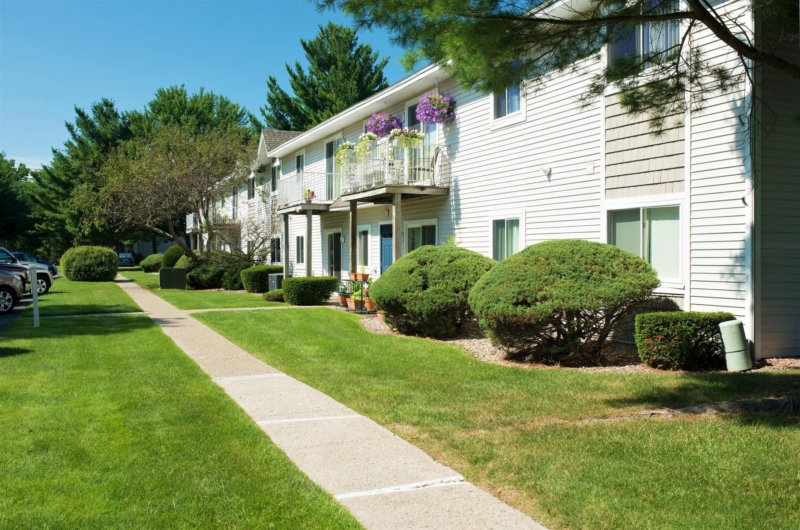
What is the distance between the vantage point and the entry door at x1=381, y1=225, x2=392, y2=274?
67.2 ft

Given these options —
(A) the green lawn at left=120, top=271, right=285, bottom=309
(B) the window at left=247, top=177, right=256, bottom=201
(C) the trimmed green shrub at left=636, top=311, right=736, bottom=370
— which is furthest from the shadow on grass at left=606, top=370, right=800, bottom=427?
(B) the window at left=247, top=177, right=256, bottom=201

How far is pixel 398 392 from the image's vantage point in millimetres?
7961

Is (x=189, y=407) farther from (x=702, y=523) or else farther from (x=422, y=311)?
(x=422, y=311)

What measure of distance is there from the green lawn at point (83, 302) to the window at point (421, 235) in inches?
315

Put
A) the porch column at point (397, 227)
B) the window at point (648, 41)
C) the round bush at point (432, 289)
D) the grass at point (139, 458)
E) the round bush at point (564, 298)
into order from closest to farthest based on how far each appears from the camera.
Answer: the grass at point (139, 458) < the round bush at point (564, 298) < the window at point (648, 41) < the round bush at point (432, 289) < the porch column at point (397, 227)

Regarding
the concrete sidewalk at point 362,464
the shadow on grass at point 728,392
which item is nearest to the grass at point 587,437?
the shadow on grass at point 728,392

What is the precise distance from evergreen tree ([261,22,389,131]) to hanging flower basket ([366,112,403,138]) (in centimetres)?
2695

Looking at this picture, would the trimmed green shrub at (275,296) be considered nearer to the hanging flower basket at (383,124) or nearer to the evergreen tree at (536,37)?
the hanging flower basket at (383,124)

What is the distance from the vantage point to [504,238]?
48.6 ft

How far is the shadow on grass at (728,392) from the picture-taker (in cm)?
651

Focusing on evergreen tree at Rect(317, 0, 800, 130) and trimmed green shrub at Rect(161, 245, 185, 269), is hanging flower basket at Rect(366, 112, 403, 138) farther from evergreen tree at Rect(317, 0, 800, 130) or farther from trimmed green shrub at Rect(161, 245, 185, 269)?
trimmed green shrub at Rect(161, 245, 185, 269)

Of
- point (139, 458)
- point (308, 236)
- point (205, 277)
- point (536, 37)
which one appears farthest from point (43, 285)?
point (536, 37)

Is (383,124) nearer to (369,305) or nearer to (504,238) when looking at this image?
(369,305)

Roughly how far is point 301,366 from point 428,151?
30.2 feet
